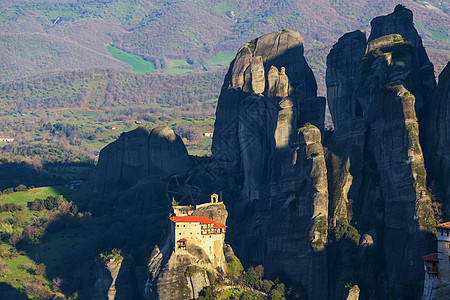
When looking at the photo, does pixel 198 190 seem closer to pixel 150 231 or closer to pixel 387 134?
pixel 150 231

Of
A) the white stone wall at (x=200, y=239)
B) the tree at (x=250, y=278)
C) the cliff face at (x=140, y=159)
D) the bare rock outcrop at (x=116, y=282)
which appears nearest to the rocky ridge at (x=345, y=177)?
the white stone wall at (x=200, y=239)

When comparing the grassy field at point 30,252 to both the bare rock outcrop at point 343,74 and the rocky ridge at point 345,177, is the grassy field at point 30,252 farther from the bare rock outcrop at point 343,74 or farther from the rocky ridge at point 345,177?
the bare rock outcrop at point 343,74

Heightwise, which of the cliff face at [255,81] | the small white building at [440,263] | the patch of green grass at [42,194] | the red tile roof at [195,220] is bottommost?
the small white building at [440,263]

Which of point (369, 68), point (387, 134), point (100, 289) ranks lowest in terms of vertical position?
point (100, 289)

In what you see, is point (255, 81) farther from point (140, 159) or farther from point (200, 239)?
point (200, 239)

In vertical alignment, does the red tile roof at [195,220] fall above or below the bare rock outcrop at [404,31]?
below

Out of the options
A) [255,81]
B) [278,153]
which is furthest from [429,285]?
[255,81]

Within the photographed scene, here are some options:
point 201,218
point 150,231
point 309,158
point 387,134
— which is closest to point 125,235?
point 150,231

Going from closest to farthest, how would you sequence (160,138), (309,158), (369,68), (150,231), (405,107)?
1. (405,107)
2. (309,158)
3. (369,68)
4. (150,231)
5. (160,138)
